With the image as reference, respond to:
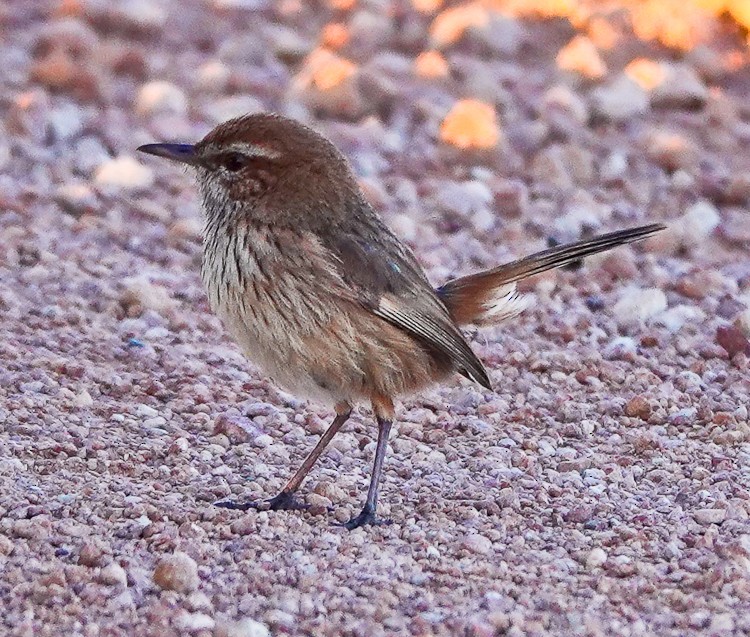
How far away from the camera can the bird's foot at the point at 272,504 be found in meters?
6.12

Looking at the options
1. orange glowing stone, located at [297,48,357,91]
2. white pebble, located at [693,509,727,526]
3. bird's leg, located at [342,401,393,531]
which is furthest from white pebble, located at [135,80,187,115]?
white pebble, located at [693,509,727,526]

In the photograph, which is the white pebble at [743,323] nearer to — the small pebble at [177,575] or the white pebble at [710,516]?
the white pebble at [710,516]

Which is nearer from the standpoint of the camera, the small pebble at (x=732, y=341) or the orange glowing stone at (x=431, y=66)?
the small pebble at (x=732, y=341)

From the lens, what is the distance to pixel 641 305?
8.32m

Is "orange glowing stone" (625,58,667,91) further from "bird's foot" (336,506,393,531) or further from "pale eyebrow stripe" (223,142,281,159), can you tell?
"bird's foot" (336,506,393,531)

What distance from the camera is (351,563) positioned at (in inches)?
217

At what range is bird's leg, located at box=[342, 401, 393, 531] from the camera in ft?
19.7

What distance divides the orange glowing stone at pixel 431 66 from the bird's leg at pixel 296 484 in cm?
528

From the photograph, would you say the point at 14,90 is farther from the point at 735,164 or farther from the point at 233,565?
the point at 233,565

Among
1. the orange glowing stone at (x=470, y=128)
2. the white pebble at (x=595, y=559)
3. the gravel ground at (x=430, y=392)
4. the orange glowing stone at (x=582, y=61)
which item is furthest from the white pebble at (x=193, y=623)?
the orange glowing stone at (x=582, y=61)

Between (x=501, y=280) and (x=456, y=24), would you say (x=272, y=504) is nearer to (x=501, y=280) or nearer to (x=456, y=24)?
(x=501, y=280)

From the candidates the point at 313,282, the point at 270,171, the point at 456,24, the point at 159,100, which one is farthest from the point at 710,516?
the point at 456,24

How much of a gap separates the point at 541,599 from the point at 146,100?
6.44m

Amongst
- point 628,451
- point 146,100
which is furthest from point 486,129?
point 628,451
